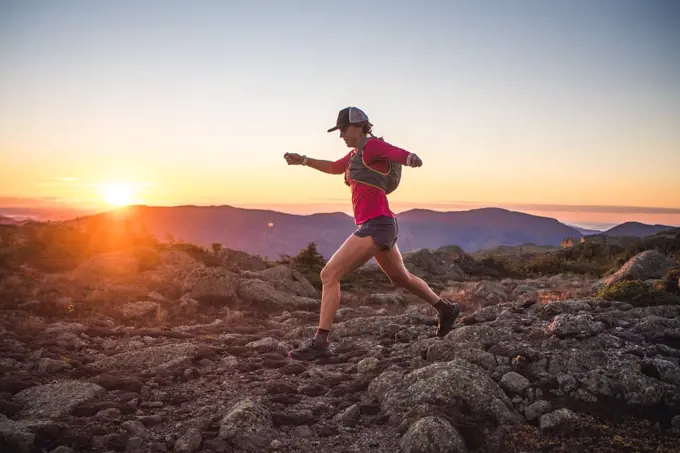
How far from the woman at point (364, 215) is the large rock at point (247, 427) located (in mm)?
1568

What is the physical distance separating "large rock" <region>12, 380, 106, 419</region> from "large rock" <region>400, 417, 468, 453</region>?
3.13 meters

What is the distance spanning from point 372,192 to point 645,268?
446 inches

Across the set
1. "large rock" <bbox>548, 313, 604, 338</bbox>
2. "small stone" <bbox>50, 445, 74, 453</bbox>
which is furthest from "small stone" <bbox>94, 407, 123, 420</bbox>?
"large rock" <bbox>548, 313, 604, 338</bbox>

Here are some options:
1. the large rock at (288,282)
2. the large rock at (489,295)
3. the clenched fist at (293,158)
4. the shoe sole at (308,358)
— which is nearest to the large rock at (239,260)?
the large rock at (288,282)

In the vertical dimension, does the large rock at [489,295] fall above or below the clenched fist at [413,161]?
below

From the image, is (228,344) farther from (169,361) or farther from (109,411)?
(109,411)

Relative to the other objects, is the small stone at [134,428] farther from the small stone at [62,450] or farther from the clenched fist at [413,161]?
the clenched fist at [413,161]

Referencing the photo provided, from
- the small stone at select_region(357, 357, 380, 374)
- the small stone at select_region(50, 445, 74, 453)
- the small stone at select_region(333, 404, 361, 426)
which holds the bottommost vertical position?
the small stone at select_region(333, 404, 361, 426)

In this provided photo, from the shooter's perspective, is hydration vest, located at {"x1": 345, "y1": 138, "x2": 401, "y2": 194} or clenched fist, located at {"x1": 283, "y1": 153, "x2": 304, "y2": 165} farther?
clenched fist, located at {"x1": 283, "y1": 153, "x2": 304, "y2": 165}

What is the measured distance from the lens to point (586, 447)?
12.8 ft

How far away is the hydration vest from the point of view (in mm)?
5891

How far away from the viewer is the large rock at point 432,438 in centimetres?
392

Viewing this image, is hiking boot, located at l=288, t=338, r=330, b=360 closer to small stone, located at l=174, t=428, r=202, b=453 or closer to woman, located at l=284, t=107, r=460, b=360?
woman, located at l=284, t=107, r=460, b=360

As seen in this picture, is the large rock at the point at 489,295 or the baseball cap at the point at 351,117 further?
the large rock at the point at 489,295
